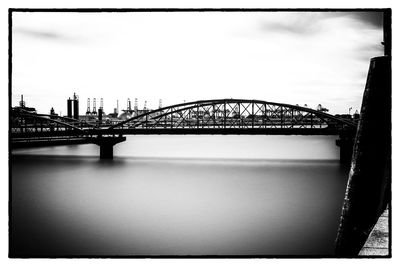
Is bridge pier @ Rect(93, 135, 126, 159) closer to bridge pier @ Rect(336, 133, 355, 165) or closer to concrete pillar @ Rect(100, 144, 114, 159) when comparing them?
concrete pillar @ Rect(100, 144, 114, 159)

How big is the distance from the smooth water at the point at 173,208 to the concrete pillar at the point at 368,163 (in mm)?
2151

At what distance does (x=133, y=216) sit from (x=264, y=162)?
38.3 ft

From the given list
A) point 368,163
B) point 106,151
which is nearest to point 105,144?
point 106,151

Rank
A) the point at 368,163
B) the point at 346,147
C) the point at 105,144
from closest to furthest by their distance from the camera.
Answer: the point at 368,163, the point at 346,147, the point at 105,144

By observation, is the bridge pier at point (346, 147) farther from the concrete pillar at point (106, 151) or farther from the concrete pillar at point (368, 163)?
the concrete pillar at point (368, 163)

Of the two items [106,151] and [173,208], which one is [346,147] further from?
[106,151]

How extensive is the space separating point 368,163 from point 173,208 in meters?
6.13

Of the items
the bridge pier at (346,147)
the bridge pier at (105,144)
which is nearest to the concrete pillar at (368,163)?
the bridge pier at (346,147)

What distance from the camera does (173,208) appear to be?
886cm

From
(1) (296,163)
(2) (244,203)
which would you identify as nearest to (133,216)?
(2) (244,203)

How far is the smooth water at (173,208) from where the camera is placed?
5633 mm

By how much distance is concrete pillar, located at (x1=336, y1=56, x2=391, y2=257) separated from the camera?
3223mm

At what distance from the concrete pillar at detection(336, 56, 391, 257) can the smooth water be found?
2.15m
